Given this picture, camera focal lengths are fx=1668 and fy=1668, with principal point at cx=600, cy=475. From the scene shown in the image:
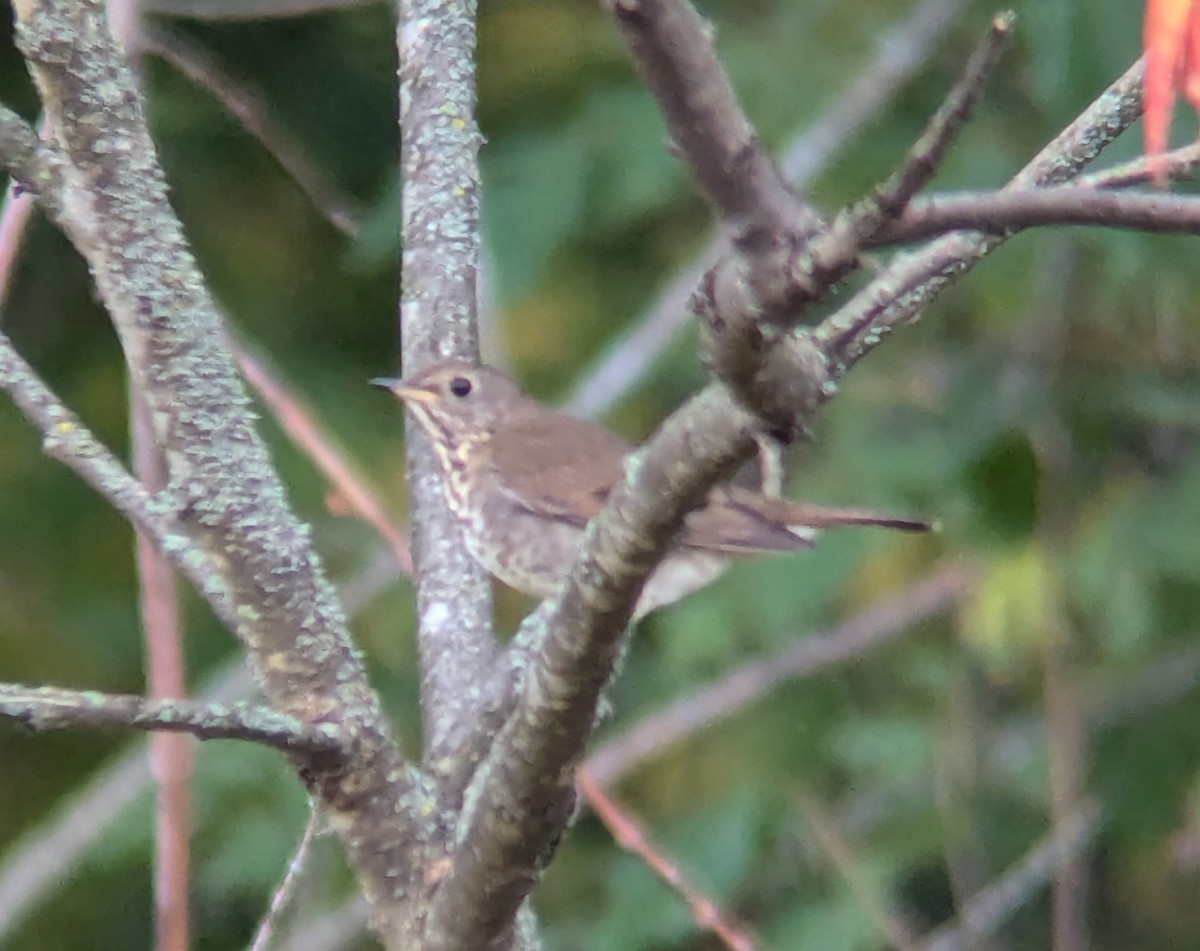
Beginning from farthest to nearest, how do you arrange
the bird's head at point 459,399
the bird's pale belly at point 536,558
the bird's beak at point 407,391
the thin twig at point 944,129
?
the bird's pale belly at point 536,558 < the bird's head at point 459,399 < the bird's beak at point 407,391 < the thin twig at point 944,129

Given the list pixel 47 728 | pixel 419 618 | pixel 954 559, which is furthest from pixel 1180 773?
pixel 47 728

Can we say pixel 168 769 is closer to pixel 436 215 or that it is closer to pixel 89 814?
pixel 436 215

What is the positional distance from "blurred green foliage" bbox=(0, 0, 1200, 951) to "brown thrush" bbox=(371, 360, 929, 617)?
30 cm

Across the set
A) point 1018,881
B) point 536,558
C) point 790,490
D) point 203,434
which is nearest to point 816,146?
point 790,490

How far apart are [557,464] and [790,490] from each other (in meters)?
0.44

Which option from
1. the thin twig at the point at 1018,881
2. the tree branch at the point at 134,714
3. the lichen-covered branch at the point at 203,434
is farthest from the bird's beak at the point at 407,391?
the thin twig at the point at 1018,881

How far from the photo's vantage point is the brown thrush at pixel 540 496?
2.30 m

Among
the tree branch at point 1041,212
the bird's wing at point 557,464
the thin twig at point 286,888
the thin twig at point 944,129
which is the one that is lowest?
the bird's wing at point 557,464

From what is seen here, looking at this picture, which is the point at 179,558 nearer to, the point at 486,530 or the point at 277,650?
the point at 277,650

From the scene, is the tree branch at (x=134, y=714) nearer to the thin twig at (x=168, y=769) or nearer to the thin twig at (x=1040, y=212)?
the thin twig at (x=168, y=769)

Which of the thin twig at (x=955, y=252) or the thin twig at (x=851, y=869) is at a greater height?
the thin twig at (x=955, y=252)

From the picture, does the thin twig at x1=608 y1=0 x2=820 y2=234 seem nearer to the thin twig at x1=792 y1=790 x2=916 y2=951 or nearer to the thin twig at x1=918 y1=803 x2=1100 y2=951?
the thin twig at x1=792 y1=790 x2=916 y2=951

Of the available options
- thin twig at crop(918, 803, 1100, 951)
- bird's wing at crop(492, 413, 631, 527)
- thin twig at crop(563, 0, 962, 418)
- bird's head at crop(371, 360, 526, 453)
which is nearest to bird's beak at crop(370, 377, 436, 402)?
bird's head at crop(371, 360, 526, 453)

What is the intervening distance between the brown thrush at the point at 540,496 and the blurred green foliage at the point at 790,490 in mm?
298
